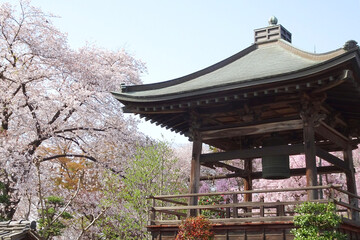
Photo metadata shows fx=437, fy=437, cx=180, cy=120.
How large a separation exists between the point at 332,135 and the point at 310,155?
2.02 meters

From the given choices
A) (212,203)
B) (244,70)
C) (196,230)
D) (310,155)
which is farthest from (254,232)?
(212,203)

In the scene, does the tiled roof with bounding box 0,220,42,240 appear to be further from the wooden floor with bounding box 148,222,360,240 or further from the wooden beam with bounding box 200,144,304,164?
the wooden beam with bounding box 200,144,304,164

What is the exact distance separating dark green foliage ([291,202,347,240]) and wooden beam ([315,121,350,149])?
86.6 inches

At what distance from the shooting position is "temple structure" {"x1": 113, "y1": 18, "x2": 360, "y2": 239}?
9.47 meters

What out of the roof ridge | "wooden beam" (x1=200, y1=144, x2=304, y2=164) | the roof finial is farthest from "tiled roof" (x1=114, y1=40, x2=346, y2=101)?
"wooden beam" (x1=200, y1=144, x2=304, y2=164)

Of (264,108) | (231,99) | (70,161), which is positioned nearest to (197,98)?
(231,99)

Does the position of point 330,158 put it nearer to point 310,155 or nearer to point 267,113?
point 310,155

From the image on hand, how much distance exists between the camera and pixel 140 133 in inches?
888

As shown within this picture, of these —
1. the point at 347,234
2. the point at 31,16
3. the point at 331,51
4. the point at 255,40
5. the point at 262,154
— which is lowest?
the point at 347,234

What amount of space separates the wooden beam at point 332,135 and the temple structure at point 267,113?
25mm

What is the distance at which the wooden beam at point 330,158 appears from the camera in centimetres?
1050

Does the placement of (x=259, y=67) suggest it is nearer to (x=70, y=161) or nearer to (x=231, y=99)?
(x=231, y=99)

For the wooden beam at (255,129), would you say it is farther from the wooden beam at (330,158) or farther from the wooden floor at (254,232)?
the wooden floor at (254,232)

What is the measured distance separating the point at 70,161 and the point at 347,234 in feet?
68.5
